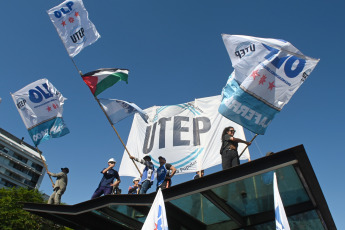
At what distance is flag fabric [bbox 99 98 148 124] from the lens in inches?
412

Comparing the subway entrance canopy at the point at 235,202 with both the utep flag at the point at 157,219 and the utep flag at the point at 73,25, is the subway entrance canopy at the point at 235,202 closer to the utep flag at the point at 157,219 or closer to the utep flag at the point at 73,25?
the utep flag at the point at 157,219

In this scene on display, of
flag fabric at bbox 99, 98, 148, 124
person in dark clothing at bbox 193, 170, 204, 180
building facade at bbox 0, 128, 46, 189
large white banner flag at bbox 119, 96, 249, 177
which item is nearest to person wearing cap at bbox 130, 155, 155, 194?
flag fabric at bbox 99, 98, 148, 124

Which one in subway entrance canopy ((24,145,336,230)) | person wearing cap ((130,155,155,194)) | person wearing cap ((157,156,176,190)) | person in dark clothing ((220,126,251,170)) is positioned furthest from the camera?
person wearing cap ((130,155,155,194))

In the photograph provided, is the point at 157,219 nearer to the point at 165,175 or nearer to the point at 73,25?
the point at 165,175

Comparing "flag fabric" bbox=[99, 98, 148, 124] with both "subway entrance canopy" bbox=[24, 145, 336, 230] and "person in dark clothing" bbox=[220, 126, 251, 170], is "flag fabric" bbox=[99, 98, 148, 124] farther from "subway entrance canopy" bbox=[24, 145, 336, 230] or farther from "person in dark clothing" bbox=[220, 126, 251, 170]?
"person in dark clothing" bbox=[220, 126, 251, 170]

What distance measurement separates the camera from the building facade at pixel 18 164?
60.2m

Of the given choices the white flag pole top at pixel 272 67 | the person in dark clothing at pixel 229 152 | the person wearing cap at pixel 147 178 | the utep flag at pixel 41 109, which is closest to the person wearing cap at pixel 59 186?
the utep flag at pixel 41 109

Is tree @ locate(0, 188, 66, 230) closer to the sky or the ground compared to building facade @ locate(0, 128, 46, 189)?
closer to the ground

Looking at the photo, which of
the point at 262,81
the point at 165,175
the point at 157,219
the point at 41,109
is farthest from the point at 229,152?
the point at 41,109

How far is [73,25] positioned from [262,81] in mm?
7840

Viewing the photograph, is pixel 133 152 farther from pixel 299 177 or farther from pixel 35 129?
pixel 299 177

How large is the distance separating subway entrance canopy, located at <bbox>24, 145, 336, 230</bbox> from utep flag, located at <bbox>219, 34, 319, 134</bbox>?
4.51 ft

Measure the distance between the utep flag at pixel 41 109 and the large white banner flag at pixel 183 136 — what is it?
333 centimetres

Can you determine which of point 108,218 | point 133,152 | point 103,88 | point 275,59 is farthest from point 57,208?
point 275,59
